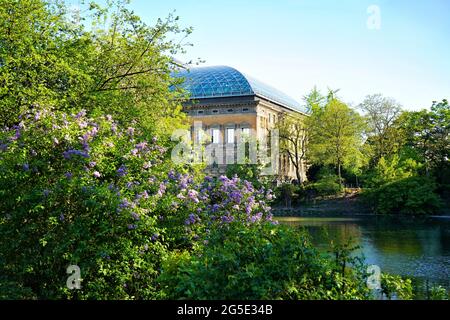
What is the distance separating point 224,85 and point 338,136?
15930mm

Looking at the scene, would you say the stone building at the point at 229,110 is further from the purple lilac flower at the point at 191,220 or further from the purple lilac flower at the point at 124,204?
the purple lilac flower at the point at 124,204

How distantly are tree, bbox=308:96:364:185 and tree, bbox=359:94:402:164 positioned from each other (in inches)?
89.3

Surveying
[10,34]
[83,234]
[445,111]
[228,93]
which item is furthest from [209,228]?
[228,93]

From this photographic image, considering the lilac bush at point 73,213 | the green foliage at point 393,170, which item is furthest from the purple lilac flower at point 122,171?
the green foliage at point 393,170

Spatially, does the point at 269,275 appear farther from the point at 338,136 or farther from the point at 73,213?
the point at 338,136

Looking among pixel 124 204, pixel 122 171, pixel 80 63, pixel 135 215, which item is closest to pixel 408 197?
pixel 80 63

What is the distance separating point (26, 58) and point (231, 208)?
5553 millimetres

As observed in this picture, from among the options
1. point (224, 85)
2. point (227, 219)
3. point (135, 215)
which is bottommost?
point (227, 219)

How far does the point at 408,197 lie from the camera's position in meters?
43.6

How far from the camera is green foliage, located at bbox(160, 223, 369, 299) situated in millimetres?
5281

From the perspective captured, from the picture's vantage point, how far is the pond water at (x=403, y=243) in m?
18.6

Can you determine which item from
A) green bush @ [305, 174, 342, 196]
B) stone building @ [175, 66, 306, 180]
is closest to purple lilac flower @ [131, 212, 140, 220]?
green bush @ [305, 174, 342, 196]

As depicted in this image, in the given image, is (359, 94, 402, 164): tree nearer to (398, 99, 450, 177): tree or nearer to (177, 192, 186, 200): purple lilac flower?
(398, 99, 450, 177): tree
